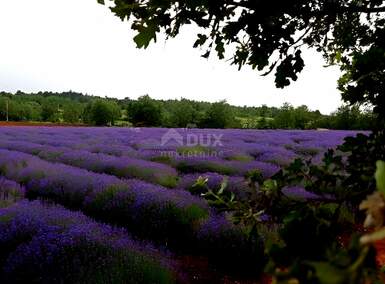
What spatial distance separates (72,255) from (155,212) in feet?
5.83

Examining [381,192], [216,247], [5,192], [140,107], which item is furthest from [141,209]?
[140,107]

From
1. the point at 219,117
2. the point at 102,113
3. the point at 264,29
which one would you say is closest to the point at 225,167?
the point at 264,29

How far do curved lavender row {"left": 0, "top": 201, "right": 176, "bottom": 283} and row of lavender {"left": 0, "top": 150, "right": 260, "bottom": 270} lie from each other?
94 cm

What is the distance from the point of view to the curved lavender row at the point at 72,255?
3.31 m

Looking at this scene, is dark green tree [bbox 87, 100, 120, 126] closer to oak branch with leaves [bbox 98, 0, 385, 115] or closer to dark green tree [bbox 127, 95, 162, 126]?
dark green tree [bbox 127, 95, 162, 126]

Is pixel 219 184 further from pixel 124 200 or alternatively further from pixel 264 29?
pixel 264 29

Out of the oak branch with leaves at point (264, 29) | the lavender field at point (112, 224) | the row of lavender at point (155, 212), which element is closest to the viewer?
the oak branch with leaves at point (264, 29)

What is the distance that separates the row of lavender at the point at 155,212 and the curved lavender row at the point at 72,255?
936 millimetres

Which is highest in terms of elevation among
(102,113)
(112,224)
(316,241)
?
(316,241)

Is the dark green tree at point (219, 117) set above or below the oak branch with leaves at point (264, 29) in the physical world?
below

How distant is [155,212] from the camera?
5246 millimetres

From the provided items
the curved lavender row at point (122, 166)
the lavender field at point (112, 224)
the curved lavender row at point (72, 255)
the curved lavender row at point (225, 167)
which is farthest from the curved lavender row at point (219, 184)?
the curved lavender row at point (72, 255)

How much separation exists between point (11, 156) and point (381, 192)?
959 cm

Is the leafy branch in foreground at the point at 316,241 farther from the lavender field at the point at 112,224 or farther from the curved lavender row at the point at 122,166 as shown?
the curved lavender row at the point at 122,166
